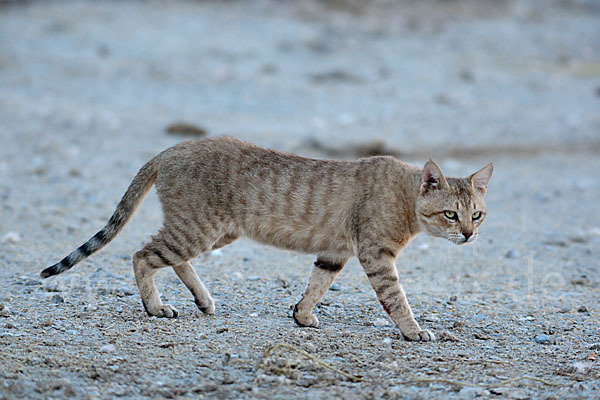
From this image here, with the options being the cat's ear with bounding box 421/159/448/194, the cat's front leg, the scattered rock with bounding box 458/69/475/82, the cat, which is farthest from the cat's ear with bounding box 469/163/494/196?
the scattered rock with bounding box 458/69/475/82

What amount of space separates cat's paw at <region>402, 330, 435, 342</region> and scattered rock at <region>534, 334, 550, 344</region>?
0.77 m

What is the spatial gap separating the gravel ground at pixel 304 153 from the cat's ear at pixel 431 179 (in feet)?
3.30

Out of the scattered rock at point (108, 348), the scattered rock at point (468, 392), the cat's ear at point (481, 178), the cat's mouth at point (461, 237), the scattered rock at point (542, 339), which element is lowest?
the scattered rock at point (542, 339)

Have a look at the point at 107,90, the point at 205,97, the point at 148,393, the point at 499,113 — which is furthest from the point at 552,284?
the point at 107,90

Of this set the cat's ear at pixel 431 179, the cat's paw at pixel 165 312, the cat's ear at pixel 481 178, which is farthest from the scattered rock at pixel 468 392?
the cat's paw at pixel 165 312

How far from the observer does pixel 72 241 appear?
7.14 m

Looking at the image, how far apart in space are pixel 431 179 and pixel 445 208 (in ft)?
0.76

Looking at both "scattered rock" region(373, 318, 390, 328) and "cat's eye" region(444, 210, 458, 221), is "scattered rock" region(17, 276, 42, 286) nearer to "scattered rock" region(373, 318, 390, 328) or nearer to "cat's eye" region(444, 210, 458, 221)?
"scattered rock" region(373, 318, 390, 328)

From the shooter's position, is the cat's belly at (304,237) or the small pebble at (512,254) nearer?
the cat's belly at (304,237)

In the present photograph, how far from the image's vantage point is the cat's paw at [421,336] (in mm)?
5051

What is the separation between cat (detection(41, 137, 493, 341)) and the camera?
208 inches

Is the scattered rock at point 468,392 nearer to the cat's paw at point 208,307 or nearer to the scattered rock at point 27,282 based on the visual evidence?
the cat's paw at point 208,307

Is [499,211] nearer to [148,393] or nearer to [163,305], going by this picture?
[163,305]

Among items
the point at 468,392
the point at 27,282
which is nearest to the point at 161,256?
the point at 27,282
